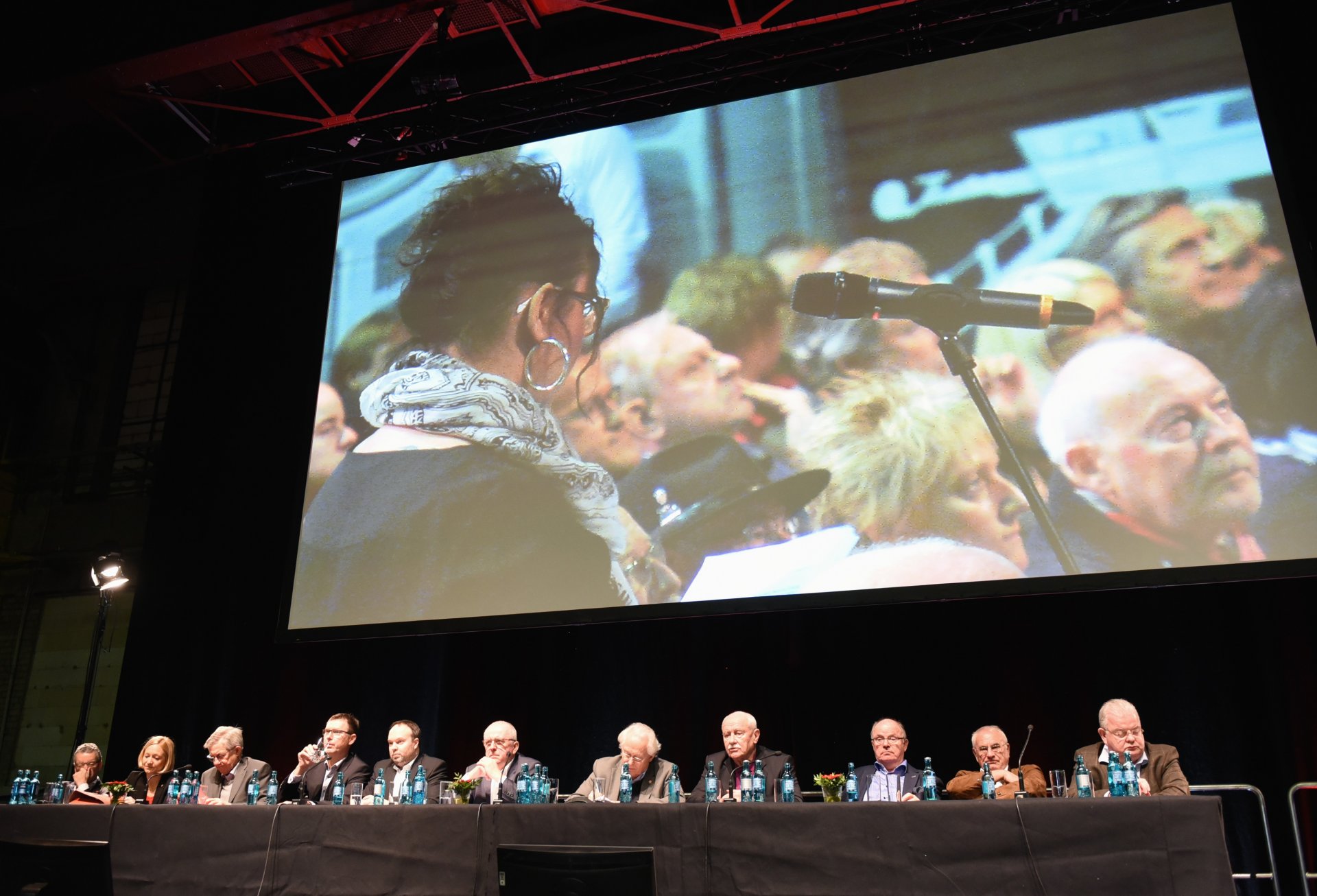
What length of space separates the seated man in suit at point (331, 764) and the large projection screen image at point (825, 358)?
1.69ft

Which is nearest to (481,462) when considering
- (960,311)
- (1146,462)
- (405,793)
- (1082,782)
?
(405,793)

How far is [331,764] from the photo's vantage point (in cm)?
460

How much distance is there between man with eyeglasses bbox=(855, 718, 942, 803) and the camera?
3.93m

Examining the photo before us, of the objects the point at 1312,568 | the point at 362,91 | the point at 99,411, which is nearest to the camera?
the point at 1312,568

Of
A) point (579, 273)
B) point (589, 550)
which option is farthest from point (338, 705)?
point (579, 273)

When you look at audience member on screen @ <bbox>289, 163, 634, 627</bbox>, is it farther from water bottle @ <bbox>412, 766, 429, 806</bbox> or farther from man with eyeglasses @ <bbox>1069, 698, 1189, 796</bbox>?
man with eyeglasses @ <bbox>1069, 698, 1189, 796</bbox>

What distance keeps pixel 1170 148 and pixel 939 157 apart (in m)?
0.96

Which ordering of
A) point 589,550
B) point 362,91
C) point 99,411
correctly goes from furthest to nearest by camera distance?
point 99,411
point 362,91
point 589,550

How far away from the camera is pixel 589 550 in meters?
4.78

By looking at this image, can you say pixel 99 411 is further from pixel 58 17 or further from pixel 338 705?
pixel 338 705

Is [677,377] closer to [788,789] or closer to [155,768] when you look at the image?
[788,789]

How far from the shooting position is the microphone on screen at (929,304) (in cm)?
438

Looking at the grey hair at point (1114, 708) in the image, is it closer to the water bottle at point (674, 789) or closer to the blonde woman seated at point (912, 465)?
the blonde woman seated at point (912, 465)

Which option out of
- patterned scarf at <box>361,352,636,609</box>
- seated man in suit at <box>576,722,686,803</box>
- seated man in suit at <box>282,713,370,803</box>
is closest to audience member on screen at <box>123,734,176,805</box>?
seated man in suit at <box>282,713,370,803</box>
